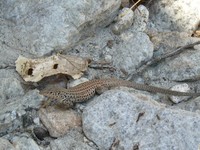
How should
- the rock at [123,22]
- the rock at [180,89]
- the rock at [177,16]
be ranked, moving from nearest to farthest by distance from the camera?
the rock at [180,89]
the rock at [123,22]
the rock at [177,16]

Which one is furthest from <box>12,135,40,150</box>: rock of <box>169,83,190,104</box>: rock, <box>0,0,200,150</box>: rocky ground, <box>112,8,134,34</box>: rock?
<box>112,8,134,34</box>: rock

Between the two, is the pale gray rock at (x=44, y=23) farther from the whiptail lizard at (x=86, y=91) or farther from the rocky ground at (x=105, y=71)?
the whiptail lizard at (x=86, y=91)

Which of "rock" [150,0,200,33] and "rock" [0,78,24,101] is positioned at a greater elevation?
"rock" [150,0,200,33]

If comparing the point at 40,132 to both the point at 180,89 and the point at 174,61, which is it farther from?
the point at 174,61

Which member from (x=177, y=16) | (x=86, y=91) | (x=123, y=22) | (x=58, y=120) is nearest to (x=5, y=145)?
(x=58, y=120)

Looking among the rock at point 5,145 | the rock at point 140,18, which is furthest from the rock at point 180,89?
the rock at point 5,145

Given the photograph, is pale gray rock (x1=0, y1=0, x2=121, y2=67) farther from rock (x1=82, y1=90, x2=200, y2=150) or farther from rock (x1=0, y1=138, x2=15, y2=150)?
rock (x1=0, y1=138, x2=15, y2=150)
